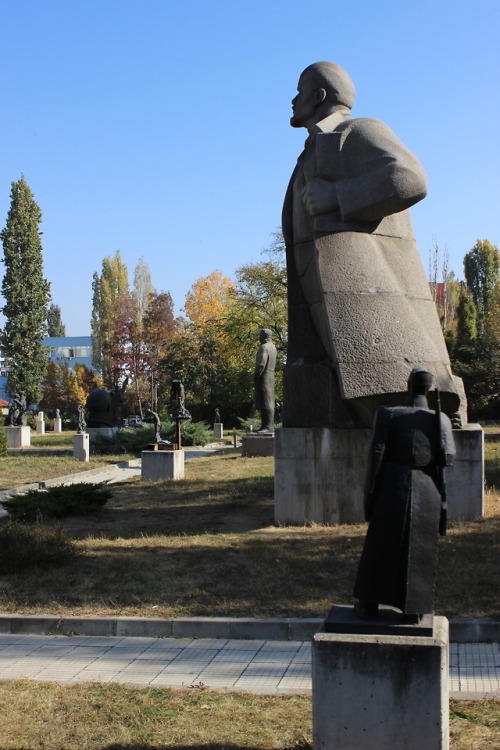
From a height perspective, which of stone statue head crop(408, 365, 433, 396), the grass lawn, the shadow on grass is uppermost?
stone statue head crop(408, 365, 433, 396)

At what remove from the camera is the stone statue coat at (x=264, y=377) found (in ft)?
69.0

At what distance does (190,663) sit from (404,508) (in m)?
2.40

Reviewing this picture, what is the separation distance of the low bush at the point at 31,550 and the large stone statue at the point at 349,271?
118 inches

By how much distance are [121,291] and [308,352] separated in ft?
204

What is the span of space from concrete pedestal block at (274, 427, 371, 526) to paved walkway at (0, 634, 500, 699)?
3.38 metres

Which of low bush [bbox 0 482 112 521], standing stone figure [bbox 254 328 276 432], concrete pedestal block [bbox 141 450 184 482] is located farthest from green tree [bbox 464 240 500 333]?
low bush [bbox 0 482 112 521]

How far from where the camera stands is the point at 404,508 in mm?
3729

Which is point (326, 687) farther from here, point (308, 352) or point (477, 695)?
point (308, 352)

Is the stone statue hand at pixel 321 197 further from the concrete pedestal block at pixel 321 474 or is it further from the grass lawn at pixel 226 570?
the grass lawn at pixel 226 570

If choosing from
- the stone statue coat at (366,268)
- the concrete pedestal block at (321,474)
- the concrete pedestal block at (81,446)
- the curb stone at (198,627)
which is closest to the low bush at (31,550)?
the curb stone at (198,627)

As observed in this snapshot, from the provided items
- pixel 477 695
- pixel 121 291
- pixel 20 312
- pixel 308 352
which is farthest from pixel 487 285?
pixel 477 695

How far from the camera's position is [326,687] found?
142 inches

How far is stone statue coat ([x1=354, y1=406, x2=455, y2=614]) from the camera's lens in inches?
146

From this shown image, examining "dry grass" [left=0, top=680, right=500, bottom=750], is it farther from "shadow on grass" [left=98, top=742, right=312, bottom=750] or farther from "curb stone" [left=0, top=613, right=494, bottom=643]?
"curb stone" [left=0, top=613, right=494, bottom=643]
